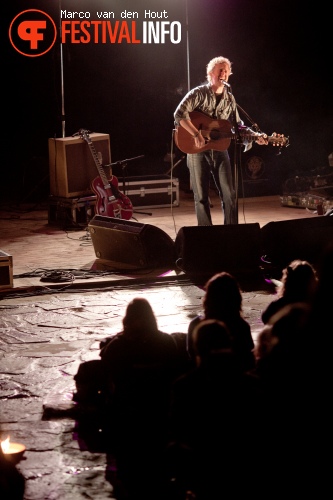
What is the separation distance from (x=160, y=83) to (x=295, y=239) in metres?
6.36

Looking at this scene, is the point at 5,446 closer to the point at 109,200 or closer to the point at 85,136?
the point at 109,200

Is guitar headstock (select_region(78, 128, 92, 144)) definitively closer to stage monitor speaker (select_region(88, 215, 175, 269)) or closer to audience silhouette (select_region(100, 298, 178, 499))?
stage monitor speaker (select_region(88, 215, 175, 269))

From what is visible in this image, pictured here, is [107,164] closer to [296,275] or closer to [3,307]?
[3,307]

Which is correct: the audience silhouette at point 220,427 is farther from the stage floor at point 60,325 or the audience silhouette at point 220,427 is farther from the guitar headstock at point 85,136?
the guitar headstock at point 85,136

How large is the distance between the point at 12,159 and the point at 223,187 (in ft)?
19.1

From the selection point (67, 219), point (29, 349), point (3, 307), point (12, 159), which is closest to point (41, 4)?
point (12, 159)

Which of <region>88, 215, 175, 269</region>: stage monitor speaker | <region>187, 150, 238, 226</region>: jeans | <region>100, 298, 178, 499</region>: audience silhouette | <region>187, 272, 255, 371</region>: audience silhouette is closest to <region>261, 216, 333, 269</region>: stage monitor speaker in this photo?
<region>187, 150, 238, 226</region>: jeans

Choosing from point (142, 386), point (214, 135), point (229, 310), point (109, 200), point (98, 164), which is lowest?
point (142, 386)

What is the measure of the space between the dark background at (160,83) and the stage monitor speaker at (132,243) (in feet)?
14.6

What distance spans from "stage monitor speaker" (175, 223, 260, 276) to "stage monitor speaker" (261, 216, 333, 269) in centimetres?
17

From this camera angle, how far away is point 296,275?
513cm

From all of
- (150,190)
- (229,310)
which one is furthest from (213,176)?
(229,310)

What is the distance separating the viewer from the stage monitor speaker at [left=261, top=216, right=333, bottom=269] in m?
9.23

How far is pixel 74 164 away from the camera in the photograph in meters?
12.4
